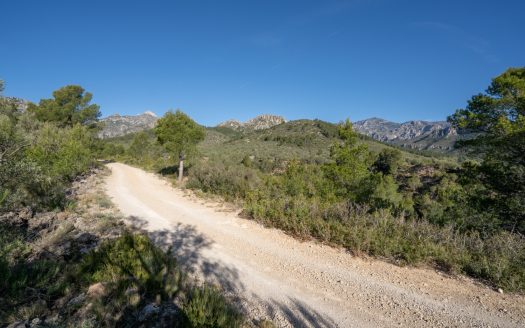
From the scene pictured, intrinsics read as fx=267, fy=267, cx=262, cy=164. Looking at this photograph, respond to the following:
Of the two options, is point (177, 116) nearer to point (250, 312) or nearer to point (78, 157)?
point (78, 157)

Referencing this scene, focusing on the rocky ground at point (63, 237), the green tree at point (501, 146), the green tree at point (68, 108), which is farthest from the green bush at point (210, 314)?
the green tree at point (68, 108)

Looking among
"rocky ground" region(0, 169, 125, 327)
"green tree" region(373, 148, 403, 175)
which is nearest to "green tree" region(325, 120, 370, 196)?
"rocky ground" region(0, 169, 125, 327)

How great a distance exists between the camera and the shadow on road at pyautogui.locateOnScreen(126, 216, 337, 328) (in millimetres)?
4230

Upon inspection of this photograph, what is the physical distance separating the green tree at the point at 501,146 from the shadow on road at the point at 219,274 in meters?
7.65

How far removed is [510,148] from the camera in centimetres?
827

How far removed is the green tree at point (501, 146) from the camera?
8.16m

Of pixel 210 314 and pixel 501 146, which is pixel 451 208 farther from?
pixel 210 314

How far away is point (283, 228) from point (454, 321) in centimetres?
494

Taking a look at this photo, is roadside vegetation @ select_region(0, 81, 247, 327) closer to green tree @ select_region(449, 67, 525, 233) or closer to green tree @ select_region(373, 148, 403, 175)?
green tree @ select_region(449, 67, 525, 233)

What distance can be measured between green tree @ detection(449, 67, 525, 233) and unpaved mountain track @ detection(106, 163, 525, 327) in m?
5.09

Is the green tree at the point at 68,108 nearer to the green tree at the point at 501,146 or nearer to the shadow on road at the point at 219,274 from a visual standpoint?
the shadow on road at the point at 219,274

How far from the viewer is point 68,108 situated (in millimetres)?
33281

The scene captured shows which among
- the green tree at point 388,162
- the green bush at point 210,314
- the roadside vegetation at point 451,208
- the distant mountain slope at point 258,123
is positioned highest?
the distant mountain slope at point 258,123

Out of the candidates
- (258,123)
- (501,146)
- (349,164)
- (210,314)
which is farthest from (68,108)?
(258,123)
